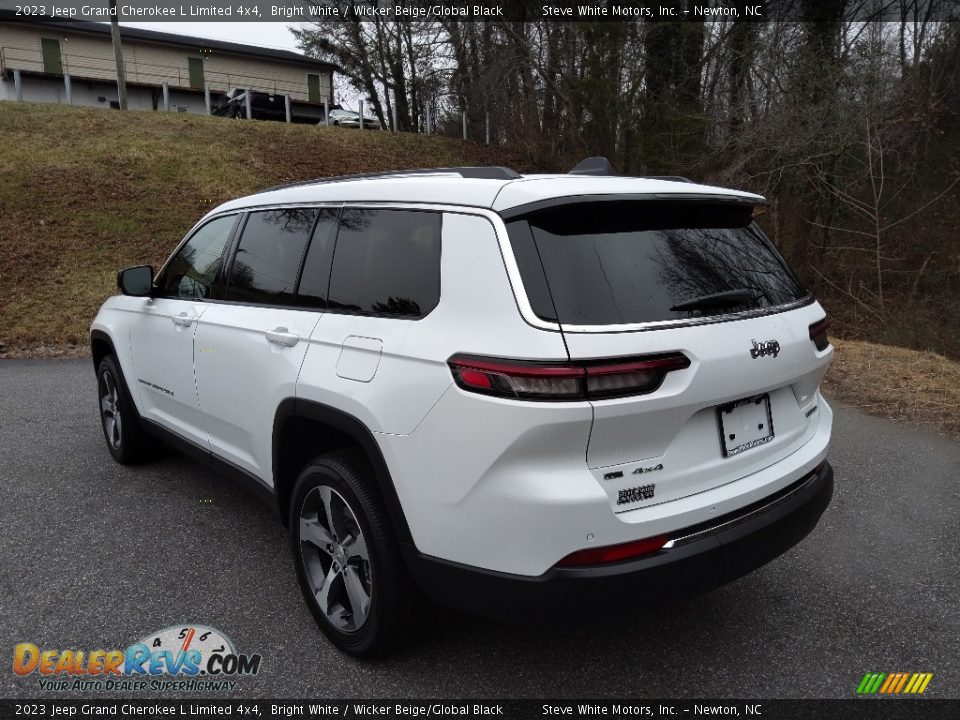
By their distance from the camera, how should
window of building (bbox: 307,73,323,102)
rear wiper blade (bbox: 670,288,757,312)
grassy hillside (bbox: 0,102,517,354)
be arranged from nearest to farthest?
rear wiper blade (bbox: 670,288,757,312), grassy hillside (bbox: 0,102,517,354), window of building (bbox: 307,73,323,102)

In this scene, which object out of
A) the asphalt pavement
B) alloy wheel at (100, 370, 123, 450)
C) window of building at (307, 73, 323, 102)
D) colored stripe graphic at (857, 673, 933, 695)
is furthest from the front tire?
window of building at (307, 73, 323, 102)

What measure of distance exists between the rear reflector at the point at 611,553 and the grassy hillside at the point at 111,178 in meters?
9.40

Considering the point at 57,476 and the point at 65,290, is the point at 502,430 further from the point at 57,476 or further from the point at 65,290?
the point at 65,290

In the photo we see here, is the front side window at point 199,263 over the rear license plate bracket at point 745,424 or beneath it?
over

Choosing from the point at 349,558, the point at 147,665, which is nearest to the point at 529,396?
the point at 349,558

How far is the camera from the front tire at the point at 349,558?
242 centimetres

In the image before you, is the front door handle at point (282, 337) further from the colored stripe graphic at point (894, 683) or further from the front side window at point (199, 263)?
the colored stripe graphic at point (894, 683)

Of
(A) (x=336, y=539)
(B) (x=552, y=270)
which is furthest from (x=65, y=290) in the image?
(B) (x=552, y=270)

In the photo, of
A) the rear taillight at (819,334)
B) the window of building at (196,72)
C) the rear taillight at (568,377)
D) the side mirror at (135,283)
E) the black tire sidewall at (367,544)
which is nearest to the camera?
the rear taillight at (568,377)

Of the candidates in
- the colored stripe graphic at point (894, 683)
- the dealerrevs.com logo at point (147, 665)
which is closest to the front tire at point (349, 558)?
the dealerrevs.com logo at point (147, 665)

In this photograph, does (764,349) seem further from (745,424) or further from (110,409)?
(110,409)

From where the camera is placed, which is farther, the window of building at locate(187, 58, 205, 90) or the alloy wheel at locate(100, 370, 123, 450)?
the window of building at locate(187, 58, 205, 90)

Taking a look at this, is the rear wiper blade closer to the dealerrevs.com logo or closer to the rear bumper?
the rear bumper

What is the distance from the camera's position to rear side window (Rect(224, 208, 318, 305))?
3098mm
